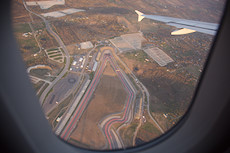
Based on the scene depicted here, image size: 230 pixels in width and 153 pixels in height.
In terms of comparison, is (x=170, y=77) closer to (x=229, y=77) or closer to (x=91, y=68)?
(x=91, y=68)

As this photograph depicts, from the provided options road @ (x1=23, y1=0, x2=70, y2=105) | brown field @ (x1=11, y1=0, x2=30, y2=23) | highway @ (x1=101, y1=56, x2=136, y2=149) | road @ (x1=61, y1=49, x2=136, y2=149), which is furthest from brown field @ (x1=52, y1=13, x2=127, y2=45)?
highway @ (x1=101, y1=56, x2=136, y2=149)

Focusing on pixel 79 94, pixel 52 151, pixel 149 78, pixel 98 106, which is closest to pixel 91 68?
pixel 79 94

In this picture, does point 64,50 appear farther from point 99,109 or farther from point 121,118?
point 121,118

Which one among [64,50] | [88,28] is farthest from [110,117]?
[88,28]

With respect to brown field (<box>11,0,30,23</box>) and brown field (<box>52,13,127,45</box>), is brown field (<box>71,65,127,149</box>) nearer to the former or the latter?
brown field (<box>52,13,127,45</box>)

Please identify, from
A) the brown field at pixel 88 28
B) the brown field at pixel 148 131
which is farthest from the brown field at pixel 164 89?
the brown field at pixel 88 28

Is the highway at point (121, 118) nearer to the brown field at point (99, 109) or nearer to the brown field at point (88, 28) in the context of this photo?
the brown field at point (99, 109)
